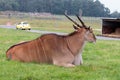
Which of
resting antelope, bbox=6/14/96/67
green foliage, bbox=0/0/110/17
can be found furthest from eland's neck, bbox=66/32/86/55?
green foliage, bbox=0/0/110/17

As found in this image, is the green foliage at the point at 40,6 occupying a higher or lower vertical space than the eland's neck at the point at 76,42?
lower

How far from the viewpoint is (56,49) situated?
10367mm

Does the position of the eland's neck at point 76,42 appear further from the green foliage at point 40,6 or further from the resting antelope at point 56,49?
the green foliage at point 40,6

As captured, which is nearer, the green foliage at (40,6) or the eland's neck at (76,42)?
the eland's neck at (76,42)

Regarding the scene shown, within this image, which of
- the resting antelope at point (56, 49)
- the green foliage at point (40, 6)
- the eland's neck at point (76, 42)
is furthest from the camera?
the green foliage at point (40, 6)

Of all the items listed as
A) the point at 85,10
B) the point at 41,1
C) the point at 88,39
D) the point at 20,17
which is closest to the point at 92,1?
the point at 85,10

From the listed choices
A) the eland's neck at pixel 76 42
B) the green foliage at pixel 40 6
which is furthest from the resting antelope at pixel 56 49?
the green foliage at pixel 40 6

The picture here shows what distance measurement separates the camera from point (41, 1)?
12738 cm

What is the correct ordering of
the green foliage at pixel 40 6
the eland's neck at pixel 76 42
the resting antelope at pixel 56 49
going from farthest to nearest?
the green foliage at pixel 40 6 < the eland's neck at pixel 76 42 < the resting antelope at pixel 56 49

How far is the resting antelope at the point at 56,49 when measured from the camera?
10.3 m

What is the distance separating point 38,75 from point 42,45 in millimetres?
2197

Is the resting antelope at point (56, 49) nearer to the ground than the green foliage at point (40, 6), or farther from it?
farther from it

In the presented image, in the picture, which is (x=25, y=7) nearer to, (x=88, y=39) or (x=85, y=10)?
(x=85, y=10)

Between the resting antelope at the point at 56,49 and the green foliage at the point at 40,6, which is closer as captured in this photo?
the resting antelope at the point at 56,49
